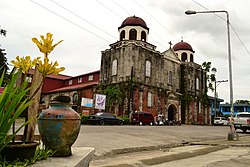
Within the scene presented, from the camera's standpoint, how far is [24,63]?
264cm

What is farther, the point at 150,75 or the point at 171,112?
the point at 171,112

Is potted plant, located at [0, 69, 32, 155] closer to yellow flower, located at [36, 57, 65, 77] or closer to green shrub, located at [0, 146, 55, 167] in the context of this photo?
green shrub, located at [0, 146, 55, 167]

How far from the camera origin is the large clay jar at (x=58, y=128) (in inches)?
116

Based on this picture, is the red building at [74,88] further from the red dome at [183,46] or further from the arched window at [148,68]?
the red dome at [183,46]

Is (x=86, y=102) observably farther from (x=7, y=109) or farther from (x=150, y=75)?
(x=7, y=109)

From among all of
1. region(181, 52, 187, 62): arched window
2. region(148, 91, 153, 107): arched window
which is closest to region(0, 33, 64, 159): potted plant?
region(148, 91, 153, 107): arched window

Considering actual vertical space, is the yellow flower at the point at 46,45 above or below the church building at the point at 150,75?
below

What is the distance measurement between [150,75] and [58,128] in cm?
2946

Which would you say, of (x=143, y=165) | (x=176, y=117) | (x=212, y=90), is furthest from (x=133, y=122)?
(x=212, y=90)

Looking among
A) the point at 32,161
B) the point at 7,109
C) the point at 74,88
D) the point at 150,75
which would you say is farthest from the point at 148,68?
the point at 7,109

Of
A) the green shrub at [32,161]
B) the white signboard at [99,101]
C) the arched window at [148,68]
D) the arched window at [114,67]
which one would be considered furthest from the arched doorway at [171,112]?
the green shrub at [32,161]

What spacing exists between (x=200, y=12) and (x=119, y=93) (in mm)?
17600

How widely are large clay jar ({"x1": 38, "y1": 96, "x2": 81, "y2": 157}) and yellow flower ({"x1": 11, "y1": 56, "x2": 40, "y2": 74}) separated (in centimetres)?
65

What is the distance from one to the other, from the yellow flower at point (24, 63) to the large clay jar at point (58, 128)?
25.8 inches
